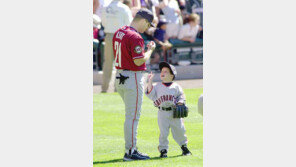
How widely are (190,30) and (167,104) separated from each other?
34.5ft

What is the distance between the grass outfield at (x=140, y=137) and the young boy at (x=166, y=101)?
0.23m

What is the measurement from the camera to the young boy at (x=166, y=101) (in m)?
8.46

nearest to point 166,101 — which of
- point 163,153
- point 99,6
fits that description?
point 163,153

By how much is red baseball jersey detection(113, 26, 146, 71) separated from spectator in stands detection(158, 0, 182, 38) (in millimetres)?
10342

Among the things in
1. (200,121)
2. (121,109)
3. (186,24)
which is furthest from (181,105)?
(186,24)

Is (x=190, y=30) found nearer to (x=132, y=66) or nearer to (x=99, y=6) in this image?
(x=99, y=6)

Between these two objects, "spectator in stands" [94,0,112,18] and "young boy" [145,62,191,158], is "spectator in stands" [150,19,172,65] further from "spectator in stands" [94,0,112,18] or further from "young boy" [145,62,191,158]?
"young boy" [145,62,191,158]

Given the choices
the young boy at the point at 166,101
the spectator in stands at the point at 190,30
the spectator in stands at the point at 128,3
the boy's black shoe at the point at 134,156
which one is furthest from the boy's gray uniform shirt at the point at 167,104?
the spectator in stands at the point at 190,30

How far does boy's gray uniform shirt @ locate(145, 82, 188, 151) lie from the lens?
8.46 metres

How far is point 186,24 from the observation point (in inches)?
742

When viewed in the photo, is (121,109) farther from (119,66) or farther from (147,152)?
(119,66)

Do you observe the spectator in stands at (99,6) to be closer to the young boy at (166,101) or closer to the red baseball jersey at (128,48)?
the young boy at (166,101)

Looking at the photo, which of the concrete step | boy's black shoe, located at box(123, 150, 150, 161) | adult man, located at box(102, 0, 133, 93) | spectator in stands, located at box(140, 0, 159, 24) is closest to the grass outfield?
boy's black shoe, located at box(123, 150, 150, 161)

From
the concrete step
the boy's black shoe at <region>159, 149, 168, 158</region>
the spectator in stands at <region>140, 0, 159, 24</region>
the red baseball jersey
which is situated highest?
the spectator in stands at <region>140, 0, 159, 24</region>
